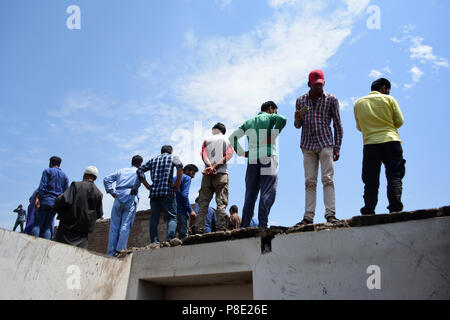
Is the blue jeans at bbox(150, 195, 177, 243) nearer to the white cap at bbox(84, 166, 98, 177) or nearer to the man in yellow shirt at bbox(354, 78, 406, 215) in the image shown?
the white cap at bbox(84, 166, 98, 177)

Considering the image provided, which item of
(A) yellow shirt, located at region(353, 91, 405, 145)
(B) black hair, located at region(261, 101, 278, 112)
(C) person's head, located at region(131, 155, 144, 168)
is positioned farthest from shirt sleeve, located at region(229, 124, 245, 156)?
(C) person's head, located at region(131, 155, 144, 168)

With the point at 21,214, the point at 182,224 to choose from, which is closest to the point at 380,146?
the point at 182,224

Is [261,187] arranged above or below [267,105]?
below

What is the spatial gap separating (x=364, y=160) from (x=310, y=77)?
123 centimetres

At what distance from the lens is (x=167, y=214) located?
17.8 feet

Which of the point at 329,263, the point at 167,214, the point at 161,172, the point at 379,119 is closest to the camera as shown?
the point at 329,263

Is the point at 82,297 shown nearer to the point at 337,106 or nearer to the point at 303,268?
the point at 303,268

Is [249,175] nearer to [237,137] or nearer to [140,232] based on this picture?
[237,137]

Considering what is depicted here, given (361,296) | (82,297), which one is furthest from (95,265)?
(361,296)

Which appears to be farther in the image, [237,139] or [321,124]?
[237,139]

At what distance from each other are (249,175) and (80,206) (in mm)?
2267

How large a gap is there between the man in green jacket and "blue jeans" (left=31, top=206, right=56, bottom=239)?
2.99 m

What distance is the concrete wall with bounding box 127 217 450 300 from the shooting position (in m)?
3.12

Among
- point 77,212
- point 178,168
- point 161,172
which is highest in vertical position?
point 178,168
